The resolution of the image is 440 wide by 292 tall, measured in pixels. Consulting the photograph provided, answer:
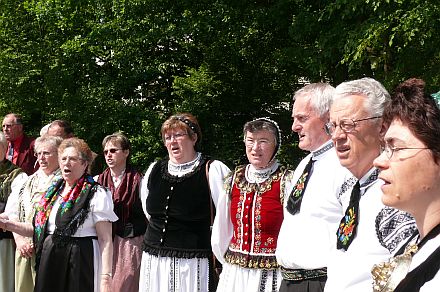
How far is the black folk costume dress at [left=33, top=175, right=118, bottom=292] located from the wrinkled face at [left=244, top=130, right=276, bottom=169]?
1130mm

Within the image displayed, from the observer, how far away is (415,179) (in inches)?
76.0

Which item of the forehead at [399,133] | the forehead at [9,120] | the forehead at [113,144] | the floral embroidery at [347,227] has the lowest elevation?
the floral embroidery at [347,227]

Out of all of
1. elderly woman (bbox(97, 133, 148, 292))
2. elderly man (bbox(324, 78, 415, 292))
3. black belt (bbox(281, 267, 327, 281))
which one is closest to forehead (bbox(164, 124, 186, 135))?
elderly woman (bbox(97, 133, 148, 292))

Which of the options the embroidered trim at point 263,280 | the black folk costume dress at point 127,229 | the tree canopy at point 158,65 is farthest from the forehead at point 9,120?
the embroidered trim at point 263,280

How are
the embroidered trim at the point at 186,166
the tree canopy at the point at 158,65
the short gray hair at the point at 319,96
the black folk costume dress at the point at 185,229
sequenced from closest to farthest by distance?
the short gray hair at the point at 319,96, the black folk costume dress at the point at 185,229, the embroidered trim at the point at 186,166, the tree canopy at the point at 158,65

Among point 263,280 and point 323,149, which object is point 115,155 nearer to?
point 263,280

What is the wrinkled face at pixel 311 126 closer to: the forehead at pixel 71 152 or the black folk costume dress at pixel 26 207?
the forehead at pixel 71 152

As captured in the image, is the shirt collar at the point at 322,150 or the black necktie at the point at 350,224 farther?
the shirt collar at the point at 322,150

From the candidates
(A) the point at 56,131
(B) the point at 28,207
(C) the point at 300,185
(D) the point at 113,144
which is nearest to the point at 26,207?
(B) the point at 28,207

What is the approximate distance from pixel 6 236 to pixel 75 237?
1.29 metres

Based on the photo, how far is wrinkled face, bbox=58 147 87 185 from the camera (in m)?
4.89

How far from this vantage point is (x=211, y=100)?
43.5ft

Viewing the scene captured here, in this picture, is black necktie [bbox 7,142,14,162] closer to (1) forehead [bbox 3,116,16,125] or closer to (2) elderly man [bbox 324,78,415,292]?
(1) forehead [bbox 3,116,16,125]

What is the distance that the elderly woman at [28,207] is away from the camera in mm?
5160
